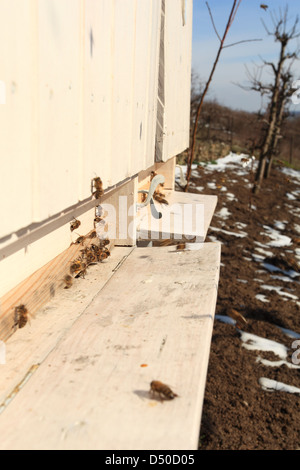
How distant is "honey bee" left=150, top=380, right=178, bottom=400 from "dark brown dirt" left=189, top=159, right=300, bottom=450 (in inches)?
87.6

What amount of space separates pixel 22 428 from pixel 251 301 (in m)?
4.80

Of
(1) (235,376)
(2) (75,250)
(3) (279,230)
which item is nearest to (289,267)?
(3) (279,230)

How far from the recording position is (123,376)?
3.51 feet

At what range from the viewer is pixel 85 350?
122cm

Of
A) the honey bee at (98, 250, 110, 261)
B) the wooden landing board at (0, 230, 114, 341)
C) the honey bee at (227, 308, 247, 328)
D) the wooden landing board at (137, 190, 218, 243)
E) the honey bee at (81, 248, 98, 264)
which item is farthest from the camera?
the honey bee at (227, 308, 247, 328)

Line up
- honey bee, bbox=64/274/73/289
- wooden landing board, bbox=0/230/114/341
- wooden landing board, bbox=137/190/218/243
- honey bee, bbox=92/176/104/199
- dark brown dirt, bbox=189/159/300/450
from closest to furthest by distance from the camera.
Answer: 1. wooden landing board, bbox=0/230/114/341
2. honey bee, bbox=92/176/104/199
3. honey bee, bbox=64/274/73/289
4. wooden landing board, bbox=137/190/218/243
5. dark brown dirt, bbox=189/159/300/450

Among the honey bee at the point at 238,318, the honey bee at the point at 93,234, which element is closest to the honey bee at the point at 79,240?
the honey bee at the point at 93,234

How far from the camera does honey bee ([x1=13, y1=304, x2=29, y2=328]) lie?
135 centimetres

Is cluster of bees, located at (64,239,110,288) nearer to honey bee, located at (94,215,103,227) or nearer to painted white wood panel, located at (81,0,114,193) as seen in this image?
honey bee, located at (94,215,103,227)

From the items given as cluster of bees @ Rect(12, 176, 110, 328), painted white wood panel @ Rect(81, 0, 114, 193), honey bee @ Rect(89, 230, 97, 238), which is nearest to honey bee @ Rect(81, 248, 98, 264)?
cluster of bees @ Rect(12, 176, 110, 328)

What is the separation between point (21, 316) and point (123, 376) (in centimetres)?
46

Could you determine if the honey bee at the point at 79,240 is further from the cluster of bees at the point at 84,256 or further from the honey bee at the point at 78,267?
the honey bee at the point at 78,267

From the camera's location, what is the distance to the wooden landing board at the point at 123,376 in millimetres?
859
